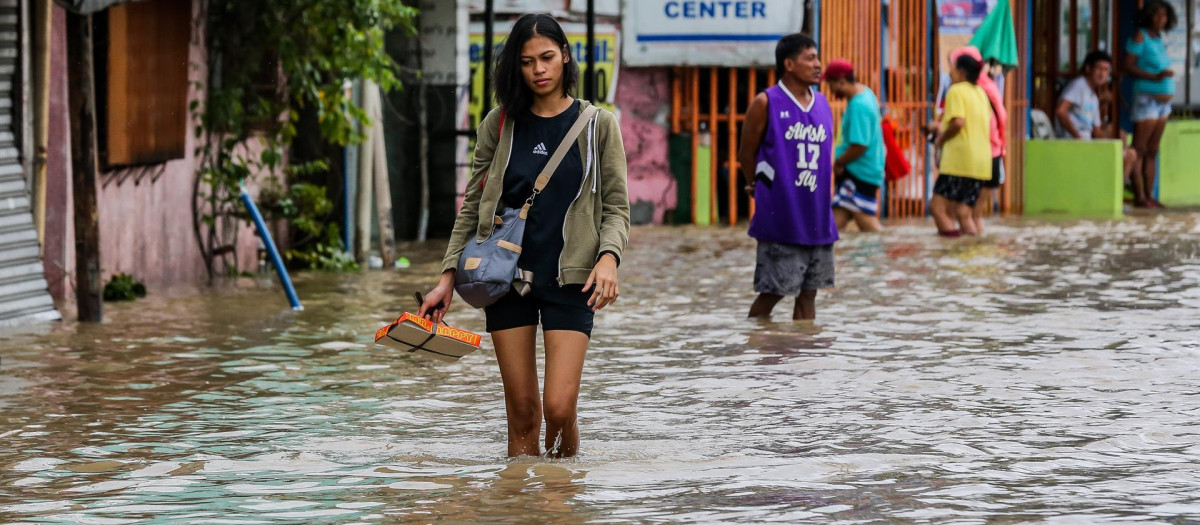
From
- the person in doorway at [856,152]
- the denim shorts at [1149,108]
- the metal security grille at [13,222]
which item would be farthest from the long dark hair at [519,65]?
the denim shorts at [1149,108]

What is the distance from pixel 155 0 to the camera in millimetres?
12016

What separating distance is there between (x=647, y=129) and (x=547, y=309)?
1428 cm

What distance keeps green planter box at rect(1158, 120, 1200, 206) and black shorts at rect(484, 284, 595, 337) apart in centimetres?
1904

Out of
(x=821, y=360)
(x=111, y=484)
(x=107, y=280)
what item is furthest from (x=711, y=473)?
(x=107, y=280)

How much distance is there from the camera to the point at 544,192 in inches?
230

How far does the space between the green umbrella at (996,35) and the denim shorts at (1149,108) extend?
3667 mm

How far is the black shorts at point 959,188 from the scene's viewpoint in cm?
1683

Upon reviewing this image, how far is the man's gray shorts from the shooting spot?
1035 centimetres

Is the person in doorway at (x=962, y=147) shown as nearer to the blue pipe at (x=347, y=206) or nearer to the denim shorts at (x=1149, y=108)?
the blue pipe at (x=347, y=206)

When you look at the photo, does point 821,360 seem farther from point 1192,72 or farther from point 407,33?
point 1192,72

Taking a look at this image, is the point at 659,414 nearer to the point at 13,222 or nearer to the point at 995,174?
the point at 13,222

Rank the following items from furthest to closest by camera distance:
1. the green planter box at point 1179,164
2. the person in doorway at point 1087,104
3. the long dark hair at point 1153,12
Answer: the green planter box at point 1179,164, the long dark hair at point 1153,12, the person in doorway at point 1087,104

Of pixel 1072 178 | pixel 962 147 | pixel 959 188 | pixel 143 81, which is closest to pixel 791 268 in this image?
pixel 143 81

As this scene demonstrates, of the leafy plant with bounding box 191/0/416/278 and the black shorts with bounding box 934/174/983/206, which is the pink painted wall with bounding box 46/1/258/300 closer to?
the leafy plant with bounding box 191/0/416/278
